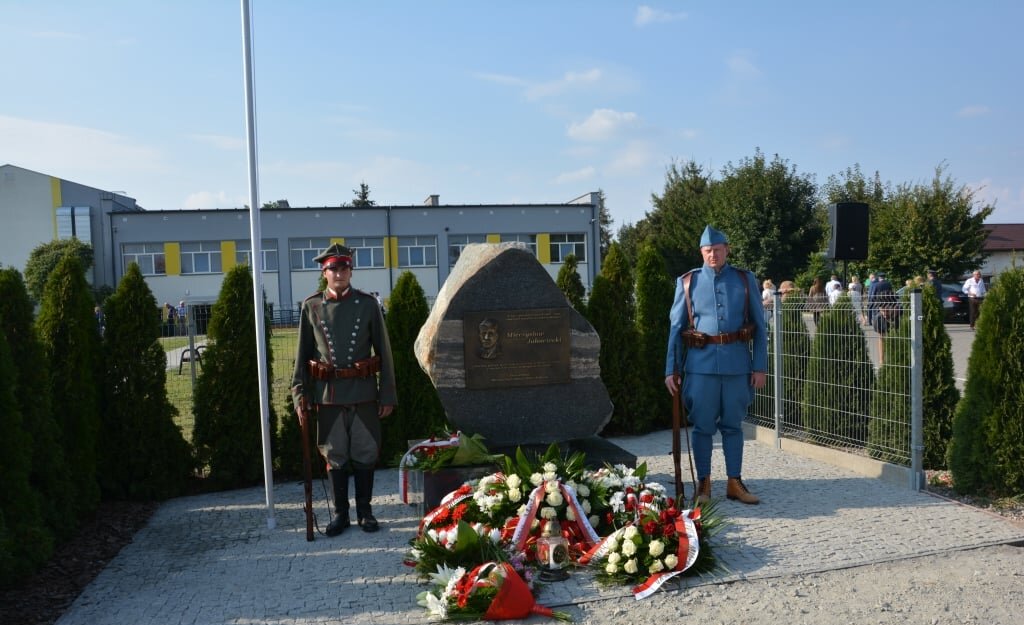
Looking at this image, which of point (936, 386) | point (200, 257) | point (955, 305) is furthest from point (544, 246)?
point (936, 386)

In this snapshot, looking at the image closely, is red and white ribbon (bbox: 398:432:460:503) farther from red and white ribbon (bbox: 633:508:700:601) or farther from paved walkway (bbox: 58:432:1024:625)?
red and white ribbon (bbox: 633:508:700:601)

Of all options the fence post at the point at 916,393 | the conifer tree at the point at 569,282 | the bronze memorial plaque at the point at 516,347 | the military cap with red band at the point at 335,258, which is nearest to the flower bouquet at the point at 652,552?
the bronze memorial plaque at the point at 516,347

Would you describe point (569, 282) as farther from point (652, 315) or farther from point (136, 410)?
point (136, 410)

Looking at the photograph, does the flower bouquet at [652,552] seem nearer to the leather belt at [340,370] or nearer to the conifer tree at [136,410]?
the leather belt at [340,370]

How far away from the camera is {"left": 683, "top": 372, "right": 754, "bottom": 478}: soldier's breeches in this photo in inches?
218

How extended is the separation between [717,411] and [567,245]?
1355 inches

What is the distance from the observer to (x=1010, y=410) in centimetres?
546

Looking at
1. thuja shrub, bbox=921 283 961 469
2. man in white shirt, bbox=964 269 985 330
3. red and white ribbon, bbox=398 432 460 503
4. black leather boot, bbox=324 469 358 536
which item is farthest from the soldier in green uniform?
man in white shirt, bbox=964 269 985 330

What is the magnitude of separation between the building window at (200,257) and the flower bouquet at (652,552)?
3549 centimetres

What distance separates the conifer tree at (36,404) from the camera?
5.11 metres

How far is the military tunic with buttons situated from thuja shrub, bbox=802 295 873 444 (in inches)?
163

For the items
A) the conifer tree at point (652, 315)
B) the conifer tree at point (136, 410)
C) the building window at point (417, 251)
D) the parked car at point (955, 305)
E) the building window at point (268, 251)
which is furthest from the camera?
the building window at point (417, 251)

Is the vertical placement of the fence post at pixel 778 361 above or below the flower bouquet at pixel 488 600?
above

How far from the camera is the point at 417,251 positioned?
3822cm
